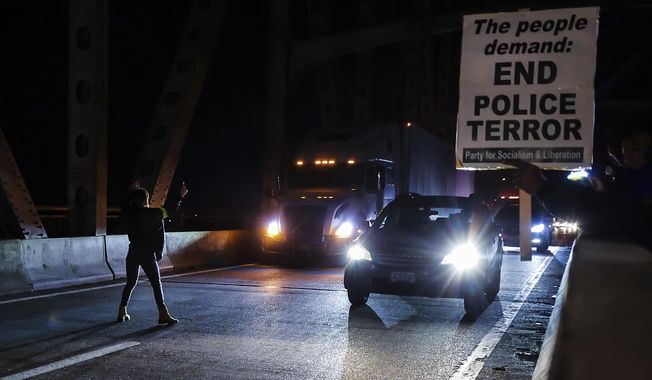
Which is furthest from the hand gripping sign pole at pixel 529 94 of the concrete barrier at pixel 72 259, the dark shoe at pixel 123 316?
the concrete barrier at pixel 72 259

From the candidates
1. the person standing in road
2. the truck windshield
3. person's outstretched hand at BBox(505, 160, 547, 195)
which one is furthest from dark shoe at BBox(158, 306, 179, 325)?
the truck windshield

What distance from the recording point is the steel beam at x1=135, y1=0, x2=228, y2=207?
1672 cm

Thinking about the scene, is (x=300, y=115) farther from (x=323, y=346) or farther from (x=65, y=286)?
(x=323, y=346)

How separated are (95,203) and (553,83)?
35.0ft

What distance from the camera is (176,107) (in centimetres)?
1678

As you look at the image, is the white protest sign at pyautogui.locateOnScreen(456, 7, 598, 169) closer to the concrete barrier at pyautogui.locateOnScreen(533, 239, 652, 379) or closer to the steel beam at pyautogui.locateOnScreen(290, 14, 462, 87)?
the concrete barrier at pyautogui.locateOnScreen(533, 239, 652, 379)

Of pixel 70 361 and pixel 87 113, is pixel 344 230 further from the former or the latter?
pixel 70 361

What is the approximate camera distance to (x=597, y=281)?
1.77 metres

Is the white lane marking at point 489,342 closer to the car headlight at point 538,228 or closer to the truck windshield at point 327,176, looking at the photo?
the truck windshield at point 327,176

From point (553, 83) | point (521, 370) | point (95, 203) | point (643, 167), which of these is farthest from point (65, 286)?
point (643, 167)

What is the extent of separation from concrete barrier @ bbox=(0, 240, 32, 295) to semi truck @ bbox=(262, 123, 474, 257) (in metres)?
7.40

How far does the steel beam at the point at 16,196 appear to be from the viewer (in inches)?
476

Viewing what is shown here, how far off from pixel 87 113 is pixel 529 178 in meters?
12.7

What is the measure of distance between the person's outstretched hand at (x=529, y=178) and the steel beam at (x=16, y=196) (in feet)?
37.1
